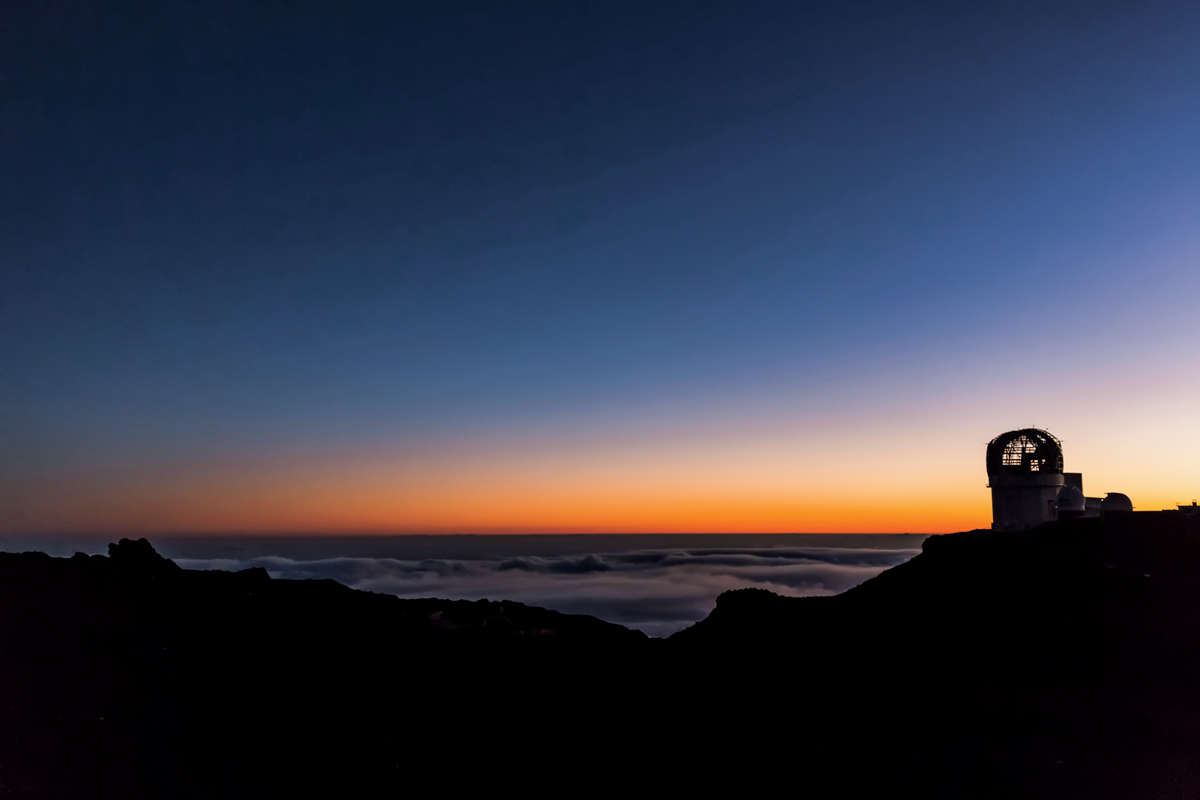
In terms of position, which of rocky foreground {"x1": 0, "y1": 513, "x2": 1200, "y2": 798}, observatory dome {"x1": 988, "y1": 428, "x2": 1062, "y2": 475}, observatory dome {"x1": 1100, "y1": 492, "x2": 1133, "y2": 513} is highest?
observatory dome {"x1": 988, "y1": 428, "x2": 1062, "y2": 475}

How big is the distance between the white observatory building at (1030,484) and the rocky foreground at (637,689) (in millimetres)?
12791

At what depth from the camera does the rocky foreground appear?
15.1 metres

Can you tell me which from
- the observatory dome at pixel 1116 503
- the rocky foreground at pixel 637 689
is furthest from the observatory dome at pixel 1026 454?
the rocky foreground at pixel 637 689

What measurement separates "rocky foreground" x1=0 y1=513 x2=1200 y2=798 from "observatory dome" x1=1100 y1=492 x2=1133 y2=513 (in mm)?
11952

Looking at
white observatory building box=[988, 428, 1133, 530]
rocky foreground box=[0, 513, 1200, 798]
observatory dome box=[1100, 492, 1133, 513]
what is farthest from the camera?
white observatory building box=[988, 428, 1133, 530]

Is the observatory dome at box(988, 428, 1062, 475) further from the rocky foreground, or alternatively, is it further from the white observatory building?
the rocky foreground

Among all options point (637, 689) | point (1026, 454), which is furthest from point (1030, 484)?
point (637, 689)

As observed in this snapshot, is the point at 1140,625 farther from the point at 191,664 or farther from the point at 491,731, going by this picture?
the point at 191,664

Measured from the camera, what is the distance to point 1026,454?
119 feet

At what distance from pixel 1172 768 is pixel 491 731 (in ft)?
47.2

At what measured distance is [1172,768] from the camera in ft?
46.2

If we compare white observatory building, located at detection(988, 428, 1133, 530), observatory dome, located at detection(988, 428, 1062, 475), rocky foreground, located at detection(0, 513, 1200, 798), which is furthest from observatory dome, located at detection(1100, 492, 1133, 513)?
rocky foreground, located at detection(0, 513, 1200, 798)

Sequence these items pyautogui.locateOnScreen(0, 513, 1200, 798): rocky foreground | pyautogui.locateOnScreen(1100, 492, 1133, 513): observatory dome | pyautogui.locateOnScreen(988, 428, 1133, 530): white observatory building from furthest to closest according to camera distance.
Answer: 1. pyautogui.locateOnScreen(988, 428, 1133, 530): white observatory building
2. pyautogui.locateOnScreen(1100, 492, 1133, 513): observatory dome
3. pyautogui.locateOnScreen(0, 513, 1200, 798): rocky foreground

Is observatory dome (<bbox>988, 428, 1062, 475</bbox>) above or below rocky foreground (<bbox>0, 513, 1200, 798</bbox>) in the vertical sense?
above
